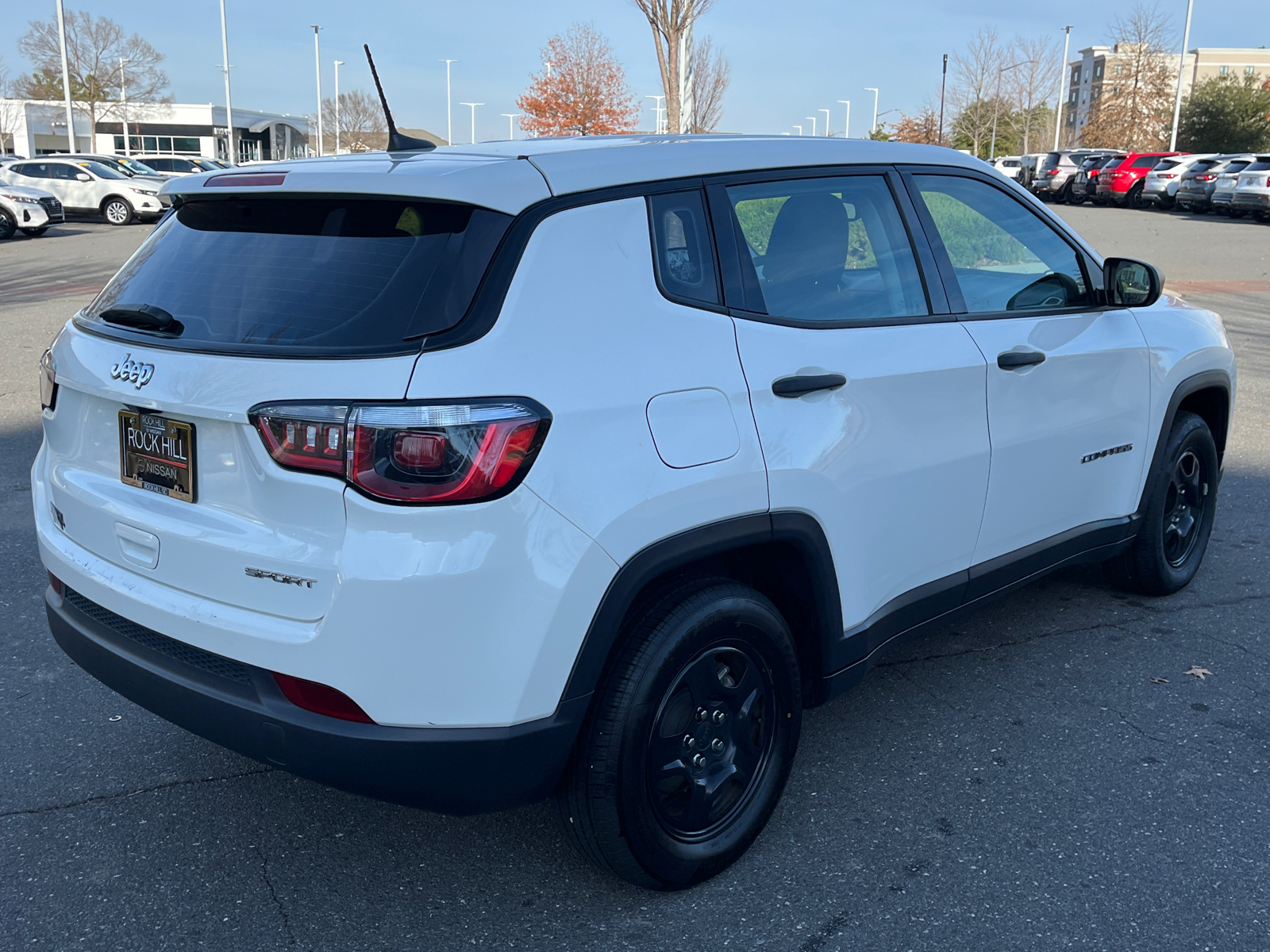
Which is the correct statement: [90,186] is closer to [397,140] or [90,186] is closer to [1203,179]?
[397,140]

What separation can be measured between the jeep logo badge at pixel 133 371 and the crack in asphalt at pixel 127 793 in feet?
3.90

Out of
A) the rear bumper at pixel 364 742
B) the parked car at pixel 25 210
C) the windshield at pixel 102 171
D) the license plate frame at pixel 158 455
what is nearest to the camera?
the rear bumper at pixel 364 742

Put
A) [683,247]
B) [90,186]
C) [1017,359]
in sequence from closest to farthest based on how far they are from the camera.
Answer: [683,247], [1017,359], [90,186]

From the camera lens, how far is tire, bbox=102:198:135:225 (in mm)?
29188

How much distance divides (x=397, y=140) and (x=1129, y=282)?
2.54 meters

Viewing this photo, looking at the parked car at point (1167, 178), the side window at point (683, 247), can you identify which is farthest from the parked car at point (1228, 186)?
the side window at point (683, 247)

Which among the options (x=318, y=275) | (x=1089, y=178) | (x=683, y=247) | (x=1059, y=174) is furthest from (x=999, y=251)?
(x=1059, y=174)

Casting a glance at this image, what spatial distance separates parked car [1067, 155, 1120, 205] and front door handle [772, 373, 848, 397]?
41.3 meters

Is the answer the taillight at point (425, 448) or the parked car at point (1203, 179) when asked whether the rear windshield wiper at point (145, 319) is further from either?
the parked car at point (1203, 179)

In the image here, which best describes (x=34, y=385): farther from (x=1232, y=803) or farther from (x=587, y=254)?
(x=1232, y=803)

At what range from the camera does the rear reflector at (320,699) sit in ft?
7.52

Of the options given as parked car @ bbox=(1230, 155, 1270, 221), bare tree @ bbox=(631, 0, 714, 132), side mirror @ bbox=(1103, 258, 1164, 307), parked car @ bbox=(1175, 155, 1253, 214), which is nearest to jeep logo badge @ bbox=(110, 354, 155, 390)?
side mirror @ bbox=(1103, 258, 1164, 307)

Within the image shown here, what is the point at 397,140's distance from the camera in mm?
3416

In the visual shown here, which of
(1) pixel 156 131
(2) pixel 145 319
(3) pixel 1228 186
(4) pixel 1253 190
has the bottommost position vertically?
(2) pixel 145 319
